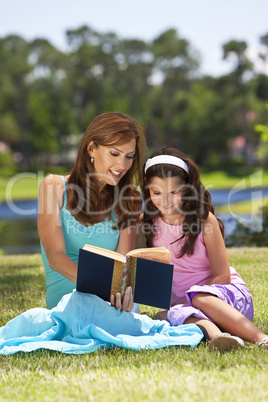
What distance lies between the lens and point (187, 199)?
3936mm

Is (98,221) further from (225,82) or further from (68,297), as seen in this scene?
(225,82)

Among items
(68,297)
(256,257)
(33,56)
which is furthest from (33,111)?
(68,297)

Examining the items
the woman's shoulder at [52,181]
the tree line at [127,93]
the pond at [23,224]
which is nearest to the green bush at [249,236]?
the pond at [23,224]

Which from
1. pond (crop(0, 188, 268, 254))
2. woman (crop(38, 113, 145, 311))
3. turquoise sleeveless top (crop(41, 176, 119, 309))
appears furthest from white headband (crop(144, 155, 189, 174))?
pond (crop(0, 188, 268, 254))

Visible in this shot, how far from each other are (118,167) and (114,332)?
118 cm

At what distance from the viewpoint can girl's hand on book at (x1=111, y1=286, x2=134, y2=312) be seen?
131 inches

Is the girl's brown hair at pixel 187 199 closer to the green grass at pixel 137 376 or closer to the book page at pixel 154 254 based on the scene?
the book page at pixel 154 254

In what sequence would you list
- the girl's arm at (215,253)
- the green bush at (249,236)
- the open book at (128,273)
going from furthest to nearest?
the green bush at (249,236)
the girl's arm at (215,253)
the open book at (128,273)

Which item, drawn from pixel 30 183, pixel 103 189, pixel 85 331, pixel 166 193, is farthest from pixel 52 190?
pixel 30 183

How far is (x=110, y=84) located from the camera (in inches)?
2063

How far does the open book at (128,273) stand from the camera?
10.4ft

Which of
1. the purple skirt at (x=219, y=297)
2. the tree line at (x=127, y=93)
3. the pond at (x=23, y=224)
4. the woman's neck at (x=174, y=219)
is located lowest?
the pond at (x=23, y=224)

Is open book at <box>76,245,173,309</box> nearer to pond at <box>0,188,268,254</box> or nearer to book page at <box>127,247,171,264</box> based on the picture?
book page at <box>127,247,171,264</box>

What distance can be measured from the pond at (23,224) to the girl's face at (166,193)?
687 centimetres
